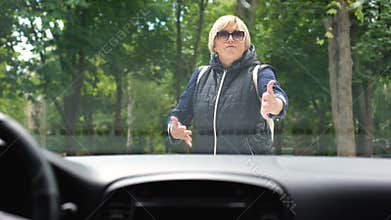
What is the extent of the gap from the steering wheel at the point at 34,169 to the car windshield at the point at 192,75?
0.05m

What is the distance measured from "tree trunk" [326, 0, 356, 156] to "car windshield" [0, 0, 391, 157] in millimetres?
12

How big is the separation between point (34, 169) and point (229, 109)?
551 millimetres

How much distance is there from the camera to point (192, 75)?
0.93 metres

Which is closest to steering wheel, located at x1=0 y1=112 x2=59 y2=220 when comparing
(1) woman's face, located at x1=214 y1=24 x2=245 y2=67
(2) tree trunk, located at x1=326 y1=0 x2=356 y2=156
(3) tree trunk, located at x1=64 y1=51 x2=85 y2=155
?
(1) woman's face, located at x1=214 y1=24 x2=245 y2=67

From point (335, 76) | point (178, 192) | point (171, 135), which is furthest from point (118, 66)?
point (335, 76)

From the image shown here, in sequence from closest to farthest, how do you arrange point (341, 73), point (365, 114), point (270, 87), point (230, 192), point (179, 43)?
point (230, 192) → point (270, 87) → point (179, 43) → point (365, 114) → point (341, 73)

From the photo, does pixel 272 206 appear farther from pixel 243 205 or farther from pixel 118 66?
pixel 118 66

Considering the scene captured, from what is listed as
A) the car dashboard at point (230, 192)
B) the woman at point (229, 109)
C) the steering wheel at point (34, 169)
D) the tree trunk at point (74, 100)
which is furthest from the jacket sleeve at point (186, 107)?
the tree trunk at point (74, 100)

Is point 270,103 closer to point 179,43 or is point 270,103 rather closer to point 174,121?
point 174,121

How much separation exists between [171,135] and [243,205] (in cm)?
35

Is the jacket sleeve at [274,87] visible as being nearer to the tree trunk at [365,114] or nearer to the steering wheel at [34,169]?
the steering wheel at [34,169]

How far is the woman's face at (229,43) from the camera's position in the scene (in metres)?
0.95

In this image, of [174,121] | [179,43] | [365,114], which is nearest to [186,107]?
[174,121]

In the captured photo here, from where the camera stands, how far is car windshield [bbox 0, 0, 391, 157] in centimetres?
88
